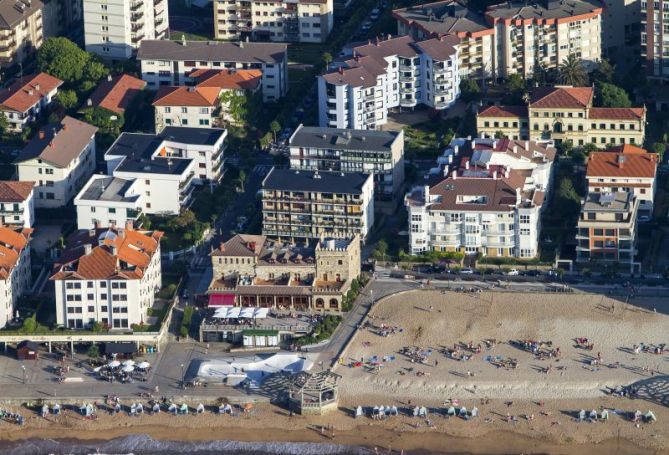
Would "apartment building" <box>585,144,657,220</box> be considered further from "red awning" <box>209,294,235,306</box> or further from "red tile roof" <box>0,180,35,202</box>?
"red tile roof" <box>0,180,35,202</box>

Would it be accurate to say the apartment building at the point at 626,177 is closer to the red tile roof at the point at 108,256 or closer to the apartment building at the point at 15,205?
the red tile roof at the point at 108,256

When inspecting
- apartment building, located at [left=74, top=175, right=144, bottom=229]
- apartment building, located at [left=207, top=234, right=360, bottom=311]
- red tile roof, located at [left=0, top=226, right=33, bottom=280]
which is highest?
apartment building, located at [left=74, top=175, right=144, bottom=229]

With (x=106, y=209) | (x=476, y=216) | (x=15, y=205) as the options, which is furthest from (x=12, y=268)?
(x=476, y=216)

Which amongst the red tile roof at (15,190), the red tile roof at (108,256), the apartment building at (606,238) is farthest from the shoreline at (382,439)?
the red tile roof at (15,190)

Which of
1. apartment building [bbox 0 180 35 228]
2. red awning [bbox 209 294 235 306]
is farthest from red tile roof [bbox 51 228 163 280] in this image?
apartment building [bbox 0 180 35 228]

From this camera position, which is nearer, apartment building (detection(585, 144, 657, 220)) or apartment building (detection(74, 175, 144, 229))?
apartment building (detection(74, 175, 144, 229))

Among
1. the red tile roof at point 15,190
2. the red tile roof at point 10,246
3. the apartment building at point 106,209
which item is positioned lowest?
the red tile roof at point 10,246
